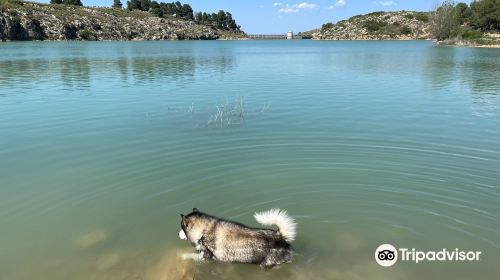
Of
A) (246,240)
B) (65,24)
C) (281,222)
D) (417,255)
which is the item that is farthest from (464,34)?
(65,24)

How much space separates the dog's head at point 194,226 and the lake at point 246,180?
2.12 ft

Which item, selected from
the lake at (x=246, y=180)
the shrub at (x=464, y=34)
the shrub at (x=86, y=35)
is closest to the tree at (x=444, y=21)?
the shrub at (x=464, y=34)

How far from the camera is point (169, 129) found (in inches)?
776

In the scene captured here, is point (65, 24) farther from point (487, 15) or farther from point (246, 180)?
point (246, 180)

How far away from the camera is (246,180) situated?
43.3 ft

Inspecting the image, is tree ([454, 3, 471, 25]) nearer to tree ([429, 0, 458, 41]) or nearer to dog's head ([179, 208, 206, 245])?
tree ([429, 0, 458, 41])

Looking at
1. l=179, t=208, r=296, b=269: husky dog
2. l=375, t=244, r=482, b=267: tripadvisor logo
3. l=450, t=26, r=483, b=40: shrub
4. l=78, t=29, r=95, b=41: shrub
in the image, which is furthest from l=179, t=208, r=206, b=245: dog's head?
l=78, t=29, r=95, b=41: shrub

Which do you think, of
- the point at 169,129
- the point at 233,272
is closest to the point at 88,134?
the point at 169,129

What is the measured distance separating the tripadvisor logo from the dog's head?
393 cm

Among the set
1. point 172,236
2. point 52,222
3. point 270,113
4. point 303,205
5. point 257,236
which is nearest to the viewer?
point 257,236

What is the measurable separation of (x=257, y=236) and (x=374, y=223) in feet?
13.6

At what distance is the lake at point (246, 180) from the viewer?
888cm

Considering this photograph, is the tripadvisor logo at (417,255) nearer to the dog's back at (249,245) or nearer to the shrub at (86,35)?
the dog's back at (249,245)

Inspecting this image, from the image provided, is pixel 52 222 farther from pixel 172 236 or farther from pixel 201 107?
pixel 201 107
